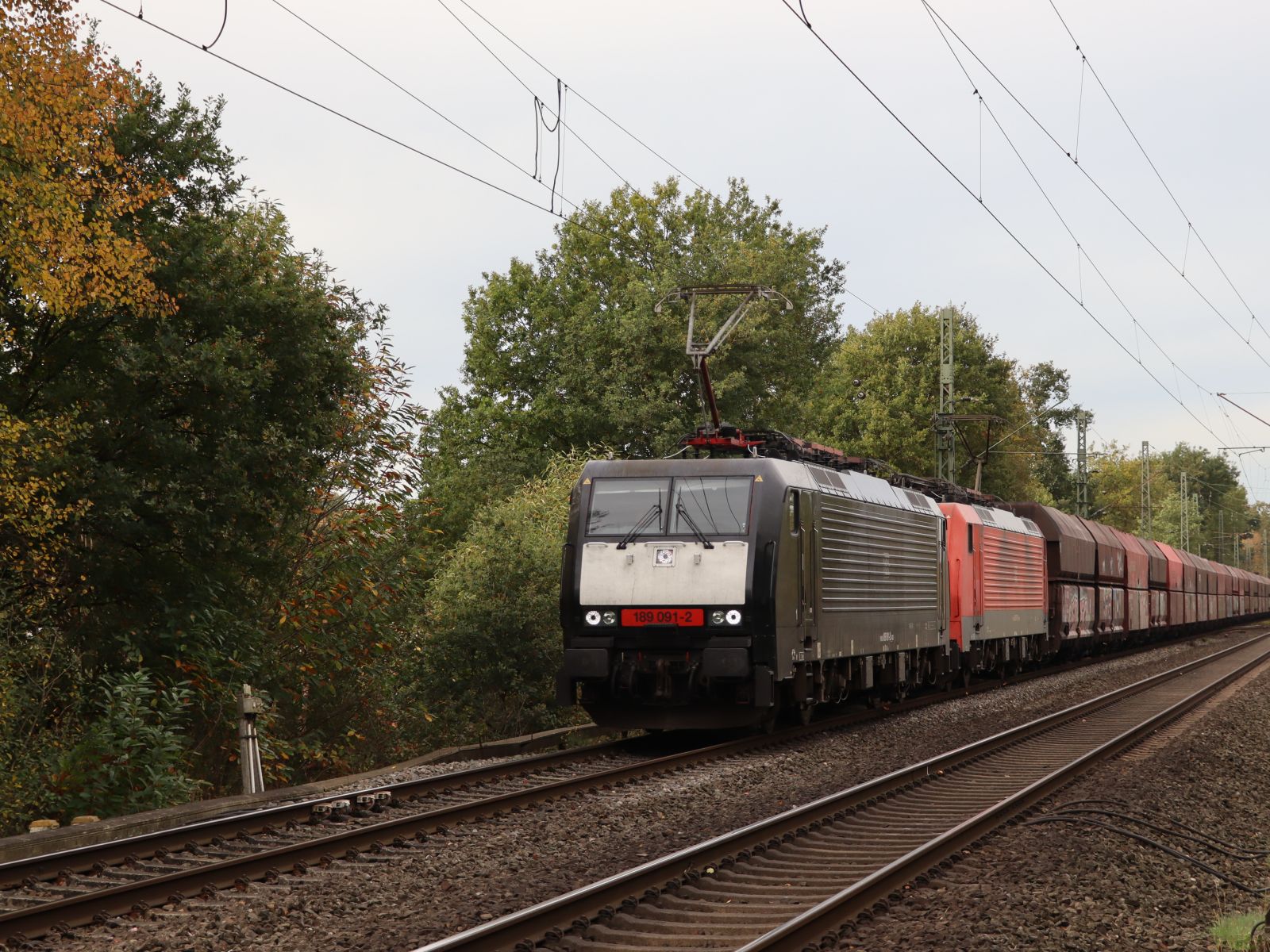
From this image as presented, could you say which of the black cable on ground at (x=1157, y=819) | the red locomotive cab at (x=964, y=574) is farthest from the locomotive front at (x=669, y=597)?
the red locomotive cab at (x=964, y=574)

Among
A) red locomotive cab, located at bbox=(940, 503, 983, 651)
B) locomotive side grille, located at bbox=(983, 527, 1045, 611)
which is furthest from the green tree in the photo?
locomotive side grille, located at bbox=(983, 527, 1045, 611)

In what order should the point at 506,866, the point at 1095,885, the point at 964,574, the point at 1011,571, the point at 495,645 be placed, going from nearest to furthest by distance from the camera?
the point at 1095,885 < the point at 506,866 < the point at 495,645 < the point at 964,574 < the point at 1011,571

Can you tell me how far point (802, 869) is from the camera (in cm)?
912

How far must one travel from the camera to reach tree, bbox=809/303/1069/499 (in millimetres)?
55938

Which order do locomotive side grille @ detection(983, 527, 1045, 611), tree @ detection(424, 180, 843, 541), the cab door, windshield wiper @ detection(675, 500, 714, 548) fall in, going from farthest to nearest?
tree @ detection(424, 180, 843, 541)
locomotive side grille @ detection(983, 527, 1045, 611)
the cab door
windshield wiper @ detection(675, 500, 714, 548)

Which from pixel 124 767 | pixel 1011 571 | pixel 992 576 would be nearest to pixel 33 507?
pixel 124 767

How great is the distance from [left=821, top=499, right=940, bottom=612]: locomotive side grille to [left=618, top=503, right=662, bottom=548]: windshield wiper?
2.39 metres

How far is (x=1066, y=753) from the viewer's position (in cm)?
1524

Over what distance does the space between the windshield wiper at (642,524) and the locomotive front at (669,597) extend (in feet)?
0.04

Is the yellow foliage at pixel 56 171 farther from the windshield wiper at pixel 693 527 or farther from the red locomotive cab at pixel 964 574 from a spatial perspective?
the red locomotive cab at pixel 964 574

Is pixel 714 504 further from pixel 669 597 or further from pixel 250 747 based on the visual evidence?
pixel 250 747

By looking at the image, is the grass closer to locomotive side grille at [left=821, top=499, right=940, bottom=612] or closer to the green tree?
locomotive side grille at [left=821, top=499, right=940, bottom=612]

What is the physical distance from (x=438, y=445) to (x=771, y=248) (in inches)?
499

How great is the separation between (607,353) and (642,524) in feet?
90.0
